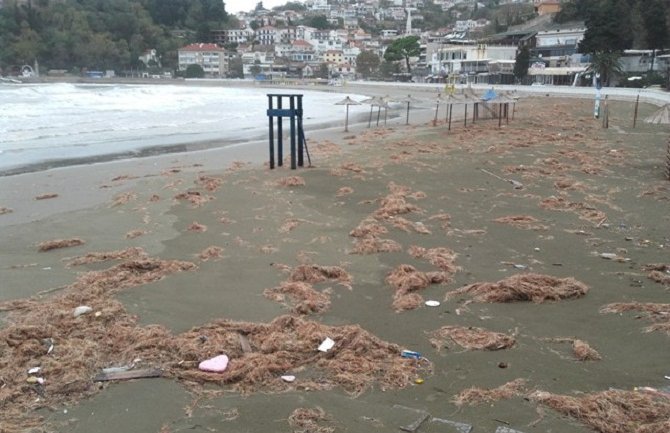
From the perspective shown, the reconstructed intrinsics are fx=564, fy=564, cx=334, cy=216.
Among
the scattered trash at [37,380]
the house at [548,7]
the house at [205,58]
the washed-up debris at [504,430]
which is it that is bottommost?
the scattered trash at [37,380]

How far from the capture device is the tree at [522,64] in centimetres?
8541

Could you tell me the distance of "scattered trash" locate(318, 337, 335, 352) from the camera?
5.33m

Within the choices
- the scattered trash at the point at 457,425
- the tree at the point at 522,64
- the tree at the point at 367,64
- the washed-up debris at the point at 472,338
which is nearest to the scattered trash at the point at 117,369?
the scattered trash at the point at 457,425

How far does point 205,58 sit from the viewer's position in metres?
175

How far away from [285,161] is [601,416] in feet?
47.1

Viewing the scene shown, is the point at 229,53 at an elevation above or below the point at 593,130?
above

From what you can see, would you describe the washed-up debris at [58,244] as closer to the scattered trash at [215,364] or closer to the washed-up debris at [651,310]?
the scattered trash at [215,364]

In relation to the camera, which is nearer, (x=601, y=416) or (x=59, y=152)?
(x=601, y=416)

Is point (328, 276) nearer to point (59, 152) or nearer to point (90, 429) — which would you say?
point (90, 429)

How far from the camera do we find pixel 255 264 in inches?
316

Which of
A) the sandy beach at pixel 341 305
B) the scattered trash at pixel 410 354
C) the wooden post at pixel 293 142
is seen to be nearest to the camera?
the sandy beach at pixel 341 305

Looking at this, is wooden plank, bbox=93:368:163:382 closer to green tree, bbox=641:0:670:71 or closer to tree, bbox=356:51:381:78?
green tree, bbox=641:0:670:71

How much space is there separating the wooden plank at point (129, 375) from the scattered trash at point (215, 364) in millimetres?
364

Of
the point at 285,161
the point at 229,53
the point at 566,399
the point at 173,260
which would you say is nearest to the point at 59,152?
the point at 285,161
